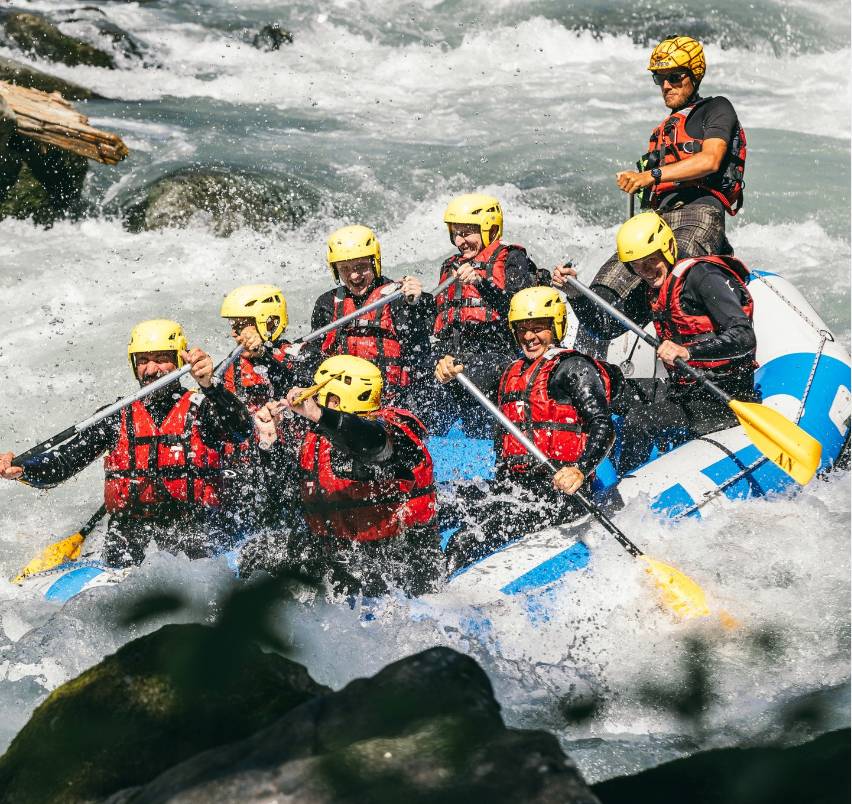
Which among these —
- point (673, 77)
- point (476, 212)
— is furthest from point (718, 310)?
point (476, 212)

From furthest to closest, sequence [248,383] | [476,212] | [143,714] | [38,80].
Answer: [38,80] → [476,212] → [248,383] → [143,714]

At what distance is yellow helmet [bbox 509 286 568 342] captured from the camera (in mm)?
4957

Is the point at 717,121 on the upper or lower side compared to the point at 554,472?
upper

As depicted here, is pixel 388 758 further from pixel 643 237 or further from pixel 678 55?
pixel 678 55

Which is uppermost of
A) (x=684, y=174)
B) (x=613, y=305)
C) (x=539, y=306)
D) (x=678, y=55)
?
(x=678, y=55)

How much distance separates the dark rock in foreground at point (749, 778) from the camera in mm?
3404

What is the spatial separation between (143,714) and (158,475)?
1748 mm

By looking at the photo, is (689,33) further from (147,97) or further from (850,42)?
(147,97)

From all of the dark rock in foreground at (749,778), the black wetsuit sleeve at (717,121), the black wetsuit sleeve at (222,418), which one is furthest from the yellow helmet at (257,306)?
→ the dark rock in foreground at (749,778)

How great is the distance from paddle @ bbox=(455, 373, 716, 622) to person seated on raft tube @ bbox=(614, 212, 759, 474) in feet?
2.20

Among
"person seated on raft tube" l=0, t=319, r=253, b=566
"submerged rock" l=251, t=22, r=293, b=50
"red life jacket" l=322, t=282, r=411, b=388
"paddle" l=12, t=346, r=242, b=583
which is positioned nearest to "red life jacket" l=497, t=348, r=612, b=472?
"red life jacket" l=322, t=282, r=411, b=388

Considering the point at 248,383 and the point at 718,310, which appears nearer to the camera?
the point at 718,310

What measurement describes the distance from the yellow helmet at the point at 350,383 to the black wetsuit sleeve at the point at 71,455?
1.23 metres

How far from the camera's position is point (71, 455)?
4.90 metres
